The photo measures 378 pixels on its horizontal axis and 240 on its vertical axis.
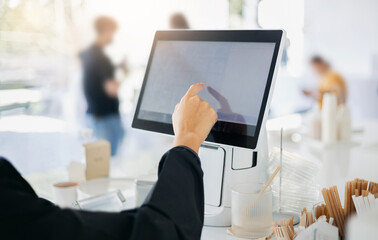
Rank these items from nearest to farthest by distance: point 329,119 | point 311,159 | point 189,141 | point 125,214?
point 125,214 → point 189,141 → point 311,159 → point 329,119

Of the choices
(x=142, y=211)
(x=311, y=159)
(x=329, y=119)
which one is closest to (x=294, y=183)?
(x=311, y=159)

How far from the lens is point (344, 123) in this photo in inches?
77.5

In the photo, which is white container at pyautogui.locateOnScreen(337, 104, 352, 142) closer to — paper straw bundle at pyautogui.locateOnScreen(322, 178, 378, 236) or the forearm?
paper straw bundle at pyautogui.locateOnScreen(322, 178, 378, 236)

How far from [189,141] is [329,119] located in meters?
1.34

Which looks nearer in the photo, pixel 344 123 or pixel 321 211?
pixel 321 211

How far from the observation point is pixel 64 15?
429cm

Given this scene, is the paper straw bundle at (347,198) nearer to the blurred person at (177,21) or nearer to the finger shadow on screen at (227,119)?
the finger shadow on screen at (227,119)

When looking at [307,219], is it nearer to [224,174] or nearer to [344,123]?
[224,174]

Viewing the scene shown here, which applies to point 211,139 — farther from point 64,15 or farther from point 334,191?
point 64,15

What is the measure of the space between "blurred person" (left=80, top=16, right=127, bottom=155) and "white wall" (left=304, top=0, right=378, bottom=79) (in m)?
2.58

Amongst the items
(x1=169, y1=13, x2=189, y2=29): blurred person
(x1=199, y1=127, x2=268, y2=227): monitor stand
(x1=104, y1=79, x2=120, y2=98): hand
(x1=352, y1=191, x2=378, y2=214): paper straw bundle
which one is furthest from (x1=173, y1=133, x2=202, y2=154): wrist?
(x1=169, y1=13, x2=189, y2=29): blurred person

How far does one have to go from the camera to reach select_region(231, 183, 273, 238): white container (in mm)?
954

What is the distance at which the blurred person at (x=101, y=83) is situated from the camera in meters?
3.21

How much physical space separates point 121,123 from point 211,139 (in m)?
2.74
